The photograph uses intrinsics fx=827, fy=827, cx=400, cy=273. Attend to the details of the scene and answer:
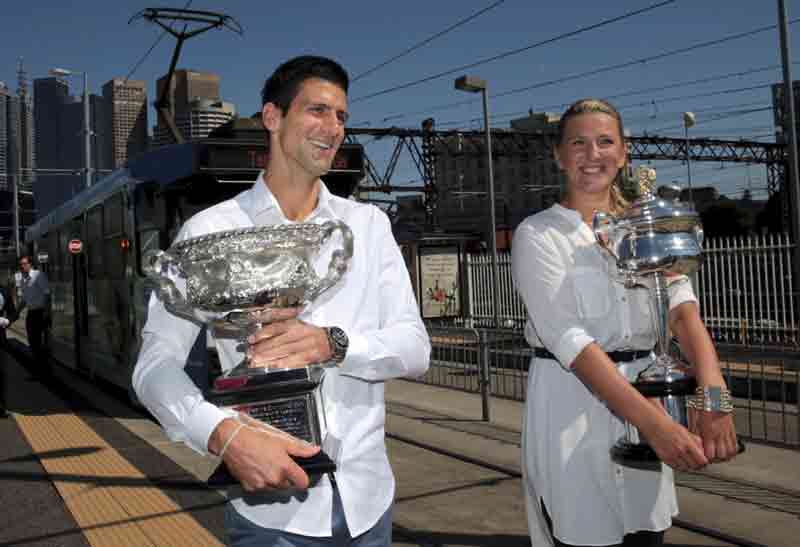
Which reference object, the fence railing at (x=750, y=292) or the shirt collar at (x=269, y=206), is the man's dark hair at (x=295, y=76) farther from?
the fence railing at (x=750, y=292)

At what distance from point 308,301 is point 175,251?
31 centimetres

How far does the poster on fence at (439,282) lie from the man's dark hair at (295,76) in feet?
56.5

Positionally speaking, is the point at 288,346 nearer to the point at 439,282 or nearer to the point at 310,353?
the point at 310,353

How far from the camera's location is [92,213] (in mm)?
11406

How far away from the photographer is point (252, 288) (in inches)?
71.4

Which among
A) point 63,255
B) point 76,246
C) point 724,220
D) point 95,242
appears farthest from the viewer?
point 724,220

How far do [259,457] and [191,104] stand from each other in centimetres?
2213

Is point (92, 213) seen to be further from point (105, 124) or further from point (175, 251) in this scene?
point (105, 124)

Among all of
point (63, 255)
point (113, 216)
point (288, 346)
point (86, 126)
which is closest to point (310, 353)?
point (288, 346)

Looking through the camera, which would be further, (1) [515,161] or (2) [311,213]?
Result: (1) [515,161]

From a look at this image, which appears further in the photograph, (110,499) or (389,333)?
(110,499)

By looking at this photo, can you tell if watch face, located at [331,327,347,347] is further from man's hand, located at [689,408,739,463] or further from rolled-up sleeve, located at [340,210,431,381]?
man's hand, located at [689,408,739,463]

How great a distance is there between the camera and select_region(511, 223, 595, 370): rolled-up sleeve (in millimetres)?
2203

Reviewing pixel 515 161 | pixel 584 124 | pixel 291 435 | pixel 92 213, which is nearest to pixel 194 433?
pixel 291 435
